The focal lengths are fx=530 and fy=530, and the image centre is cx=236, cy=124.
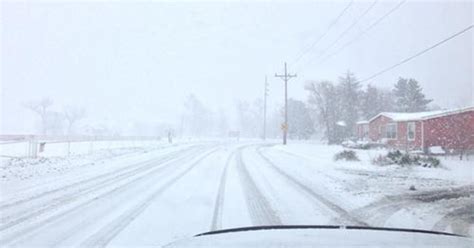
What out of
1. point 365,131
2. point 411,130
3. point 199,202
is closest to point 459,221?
point 199,202

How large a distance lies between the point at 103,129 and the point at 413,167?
81.8m

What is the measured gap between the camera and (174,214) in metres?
9.98

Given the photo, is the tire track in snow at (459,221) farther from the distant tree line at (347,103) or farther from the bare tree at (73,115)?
the bare tree at (73,115)

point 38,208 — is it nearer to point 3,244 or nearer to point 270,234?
point 3,244

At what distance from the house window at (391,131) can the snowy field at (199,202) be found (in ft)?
74.2

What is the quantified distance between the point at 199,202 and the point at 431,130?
27.4 m

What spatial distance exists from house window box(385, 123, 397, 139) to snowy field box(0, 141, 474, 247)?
22.6 metres

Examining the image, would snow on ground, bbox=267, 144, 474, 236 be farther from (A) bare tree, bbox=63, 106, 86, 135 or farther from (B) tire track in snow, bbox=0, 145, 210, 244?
(A) bare tree, bbox=63, 106, 86, 135

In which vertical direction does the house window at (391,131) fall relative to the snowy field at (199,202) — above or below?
above

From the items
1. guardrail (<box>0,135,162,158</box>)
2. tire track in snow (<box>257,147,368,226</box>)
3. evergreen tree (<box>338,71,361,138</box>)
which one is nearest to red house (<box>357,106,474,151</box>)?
evergreen tree (<box>338,71,361,138</box>)

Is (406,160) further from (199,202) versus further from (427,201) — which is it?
(199,202)

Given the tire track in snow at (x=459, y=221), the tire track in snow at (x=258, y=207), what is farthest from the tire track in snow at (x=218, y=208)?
the tire track in snow at (x=459, y=221)

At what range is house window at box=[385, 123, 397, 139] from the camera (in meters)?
41.8

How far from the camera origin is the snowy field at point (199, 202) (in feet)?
27.4
